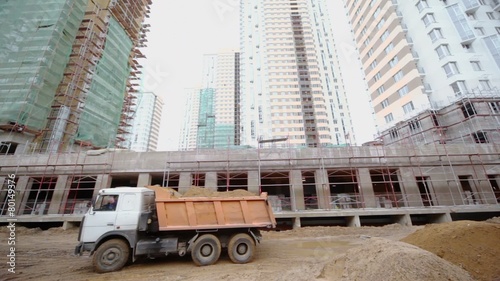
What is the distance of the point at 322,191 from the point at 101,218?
14317 mm

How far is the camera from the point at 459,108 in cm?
2361

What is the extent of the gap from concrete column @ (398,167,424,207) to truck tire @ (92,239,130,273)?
18.6 m

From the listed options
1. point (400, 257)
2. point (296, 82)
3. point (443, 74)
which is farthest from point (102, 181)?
point (296, 82)

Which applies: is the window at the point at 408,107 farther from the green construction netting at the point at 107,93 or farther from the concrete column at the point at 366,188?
the green construction netting at the point at 107,93

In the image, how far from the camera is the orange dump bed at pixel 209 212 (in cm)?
715

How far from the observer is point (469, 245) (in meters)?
5.75

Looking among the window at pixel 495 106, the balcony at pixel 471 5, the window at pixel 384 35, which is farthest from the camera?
the window at pixel 384 35

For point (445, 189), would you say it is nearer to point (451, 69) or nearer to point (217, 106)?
point (451, 69)

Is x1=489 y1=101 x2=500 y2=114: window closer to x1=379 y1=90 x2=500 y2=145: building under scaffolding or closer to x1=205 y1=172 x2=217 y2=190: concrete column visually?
x1=379 y1=90 x2=500 y2=145: building under scaffolding

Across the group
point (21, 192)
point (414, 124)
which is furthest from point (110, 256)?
point (414, 124)

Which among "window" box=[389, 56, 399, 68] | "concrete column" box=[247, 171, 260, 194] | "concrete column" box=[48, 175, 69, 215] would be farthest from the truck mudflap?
"window" box=[389, 56, 399, 68]

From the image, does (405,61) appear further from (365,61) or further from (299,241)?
(299,241)

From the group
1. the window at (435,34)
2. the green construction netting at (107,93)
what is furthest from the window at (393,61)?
the green construction netting at (107,93)

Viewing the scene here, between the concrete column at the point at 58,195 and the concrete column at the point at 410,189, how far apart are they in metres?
26.6
